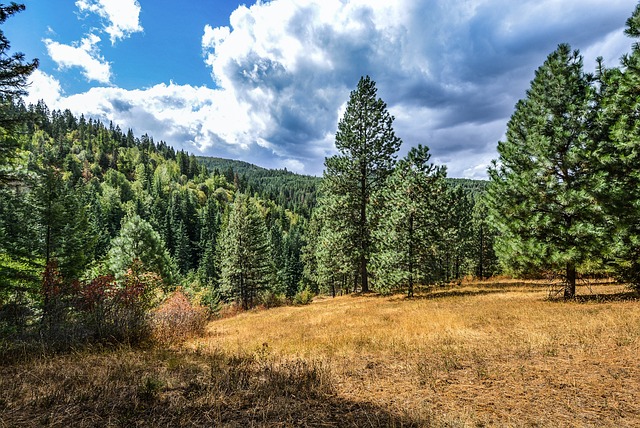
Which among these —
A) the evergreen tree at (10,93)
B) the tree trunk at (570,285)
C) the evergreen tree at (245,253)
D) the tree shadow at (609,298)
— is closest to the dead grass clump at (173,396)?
the evergreen tree at (10,93)

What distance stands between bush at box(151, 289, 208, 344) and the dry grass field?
79.7 inches

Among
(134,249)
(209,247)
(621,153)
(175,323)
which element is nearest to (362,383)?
(175,323)

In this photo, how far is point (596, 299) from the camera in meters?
13.1

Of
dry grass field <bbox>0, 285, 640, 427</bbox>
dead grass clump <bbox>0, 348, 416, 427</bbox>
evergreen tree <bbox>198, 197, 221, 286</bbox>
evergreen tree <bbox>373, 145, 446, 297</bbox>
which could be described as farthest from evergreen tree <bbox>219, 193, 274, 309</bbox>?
dead grass clump <bbox>0, 348, 416, 427</bbox>

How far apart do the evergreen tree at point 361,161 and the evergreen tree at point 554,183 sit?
34.1 ft

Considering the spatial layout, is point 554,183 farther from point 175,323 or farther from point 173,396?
point 175,323

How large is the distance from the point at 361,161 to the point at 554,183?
44.1ft

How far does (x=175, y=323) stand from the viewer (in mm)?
11695

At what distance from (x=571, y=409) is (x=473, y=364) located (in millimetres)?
2233

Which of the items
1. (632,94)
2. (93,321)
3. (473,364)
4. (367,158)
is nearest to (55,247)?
(93,321)

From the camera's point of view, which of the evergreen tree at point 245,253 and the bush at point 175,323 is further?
the evergreen tree at point 245,253

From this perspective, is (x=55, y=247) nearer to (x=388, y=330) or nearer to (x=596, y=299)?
(x=388, y=330)

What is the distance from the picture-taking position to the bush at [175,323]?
10.3 m

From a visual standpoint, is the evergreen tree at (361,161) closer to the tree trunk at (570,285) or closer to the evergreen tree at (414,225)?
the evergreen tree at (414,225)
